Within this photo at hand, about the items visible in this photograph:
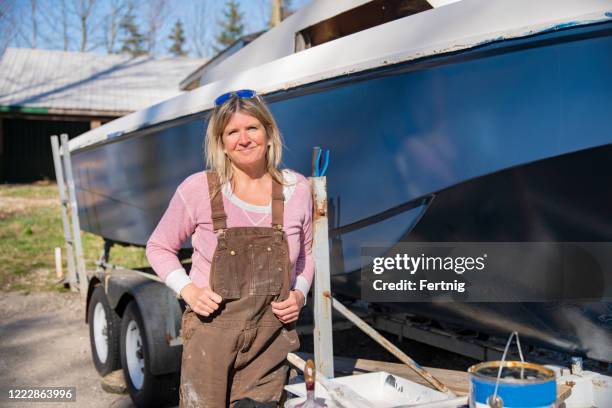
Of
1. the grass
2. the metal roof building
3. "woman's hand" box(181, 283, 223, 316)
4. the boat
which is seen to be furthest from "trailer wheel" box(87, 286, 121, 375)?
the metal roof building

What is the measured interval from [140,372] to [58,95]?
17244 millimetres

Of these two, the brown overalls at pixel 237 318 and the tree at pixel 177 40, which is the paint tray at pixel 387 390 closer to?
the brown overalls at pixel 237 318

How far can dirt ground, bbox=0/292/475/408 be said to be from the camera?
4430 millimetres

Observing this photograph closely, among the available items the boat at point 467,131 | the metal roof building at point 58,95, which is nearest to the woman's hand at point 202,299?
the boat at point 467,131

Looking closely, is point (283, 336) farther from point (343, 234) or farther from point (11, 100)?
point (11, 100)

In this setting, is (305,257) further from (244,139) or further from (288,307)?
(244,139)

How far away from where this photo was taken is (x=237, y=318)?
2.13 meters

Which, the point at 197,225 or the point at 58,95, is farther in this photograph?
the point at 58,95

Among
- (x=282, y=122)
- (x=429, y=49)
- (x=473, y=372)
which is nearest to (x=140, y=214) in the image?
(x=282, y=122)

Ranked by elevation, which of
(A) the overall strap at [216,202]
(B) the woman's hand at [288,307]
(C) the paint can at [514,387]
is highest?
(A) the overall strap at [216,202]

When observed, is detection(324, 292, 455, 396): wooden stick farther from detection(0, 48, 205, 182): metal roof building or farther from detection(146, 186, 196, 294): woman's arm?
detection(0, 48, 205, 182): metal roof building

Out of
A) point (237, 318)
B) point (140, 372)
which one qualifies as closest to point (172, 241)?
point (237, 318)

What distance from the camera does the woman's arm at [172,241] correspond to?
2148 mm

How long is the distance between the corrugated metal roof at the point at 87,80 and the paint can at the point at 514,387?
1810 centimetres
